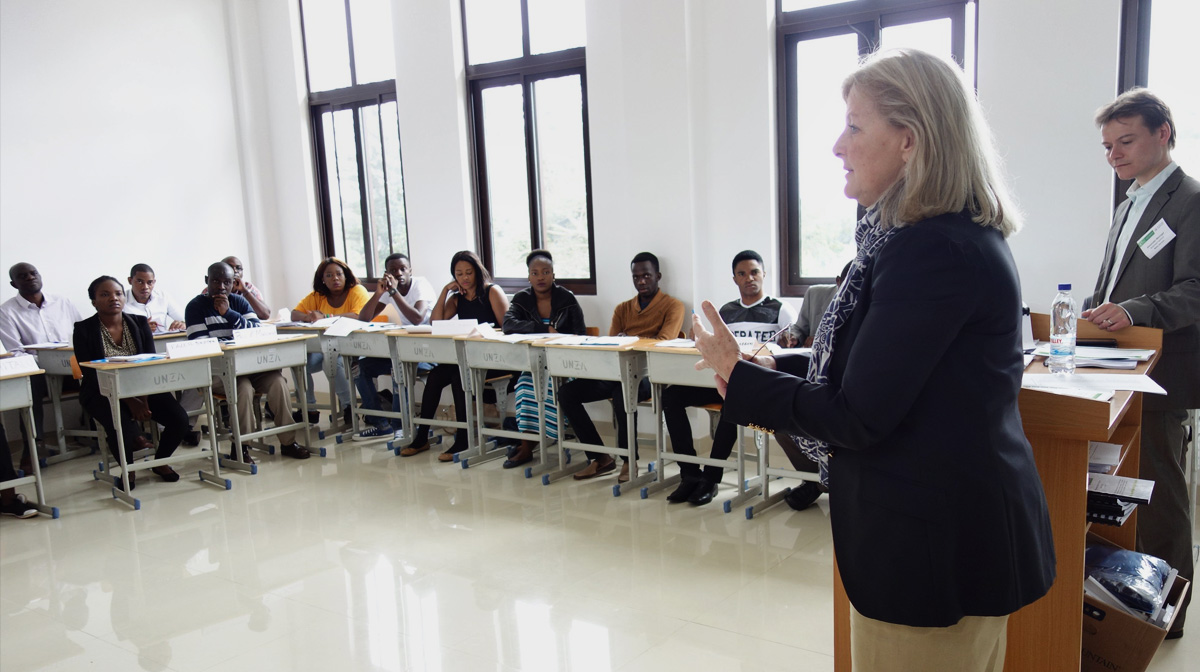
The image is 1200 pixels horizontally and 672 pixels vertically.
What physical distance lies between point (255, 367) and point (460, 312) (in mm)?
1411

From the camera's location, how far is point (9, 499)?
4.47 metres

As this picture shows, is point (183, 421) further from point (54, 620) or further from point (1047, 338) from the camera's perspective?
point (1047, 338)

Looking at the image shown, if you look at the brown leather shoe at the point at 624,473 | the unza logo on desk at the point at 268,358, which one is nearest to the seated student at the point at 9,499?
the unza logo on desk at the point at 268,358

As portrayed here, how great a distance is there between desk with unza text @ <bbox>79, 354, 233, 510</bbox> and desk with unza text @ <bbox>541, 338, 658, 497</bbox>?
2.11 meters

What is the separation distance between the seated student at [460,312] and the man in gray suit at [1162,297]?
148 inches

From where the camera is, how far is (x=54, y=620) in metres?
3.11

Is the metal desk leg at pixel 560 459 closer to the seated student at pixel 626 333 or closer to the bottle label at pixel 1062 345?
the seated student at pixel 626 333

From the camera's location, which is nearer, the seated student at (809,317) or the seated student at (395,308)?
the seated student at (809,317)

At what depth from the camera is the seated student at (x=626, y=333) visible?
15.5ft

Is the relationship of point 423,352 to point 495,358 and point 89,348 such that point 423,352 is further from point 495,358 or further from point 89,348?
point 89,348

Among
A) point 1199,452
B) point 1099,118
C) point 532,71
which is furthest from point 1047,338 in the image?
point 532,71

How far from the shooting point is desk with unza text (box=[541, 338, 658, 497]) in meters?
4.32

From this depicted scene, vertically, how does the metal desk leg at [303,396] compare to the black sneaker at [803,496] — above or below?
above

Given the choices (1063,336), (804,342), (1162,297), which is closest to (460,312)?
(804,342)
